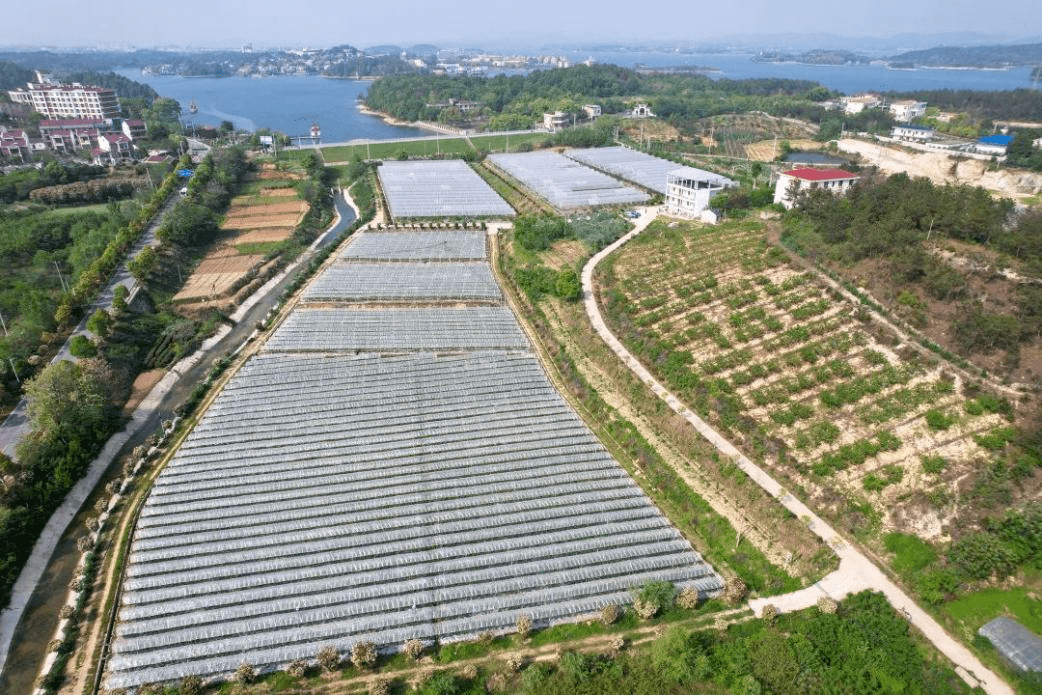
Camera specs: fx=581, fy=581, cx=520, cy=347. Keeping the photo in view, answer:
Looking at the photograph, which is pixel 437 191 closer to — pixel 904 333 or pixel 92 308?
pixel 92 308

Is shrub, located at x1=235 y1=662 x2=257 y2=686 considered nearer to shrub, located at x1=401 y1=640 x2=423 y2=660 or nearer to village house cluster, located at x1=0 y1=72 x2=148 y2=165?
shrub, located at x1=401 y1=640 x2=423 y2=660

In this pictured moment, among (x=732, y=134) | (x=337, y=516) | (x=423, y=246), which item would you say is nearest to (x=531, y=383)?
(x=337, y=516)

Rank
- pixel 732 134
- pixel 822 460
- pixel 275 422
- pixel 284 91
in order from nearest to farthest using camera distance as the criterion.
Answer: pixel 822 460
pixel 275 422
pixel 732 134
pixel 284 91

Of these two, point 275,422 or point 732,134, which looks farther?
point 732,134

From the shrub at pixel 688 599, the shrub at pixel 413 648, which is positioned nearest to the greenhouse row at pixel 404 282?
the shrub at pixel 688 599

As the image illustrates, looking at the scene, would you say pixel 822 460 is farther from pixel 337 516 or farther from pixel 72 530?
pixel 72 530

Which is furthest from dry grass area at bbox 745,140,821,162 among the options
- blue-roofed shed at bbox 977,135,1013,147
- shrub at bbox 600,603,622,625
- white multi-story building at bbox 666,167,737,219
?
shrub at bbox 600,603,622,625
